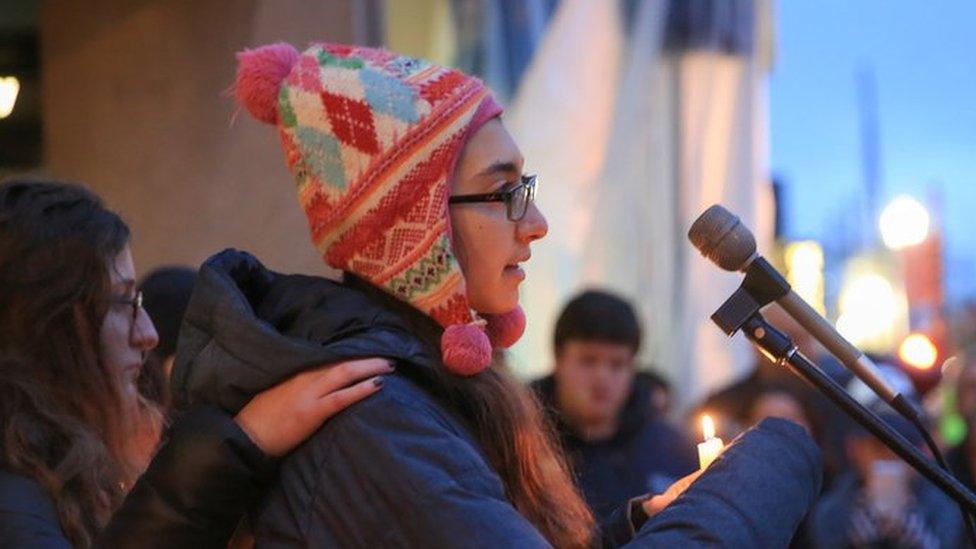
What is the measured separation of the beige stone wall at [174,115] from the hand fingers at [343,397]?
4019 millimetres

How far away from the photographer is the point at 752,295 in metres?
2.57

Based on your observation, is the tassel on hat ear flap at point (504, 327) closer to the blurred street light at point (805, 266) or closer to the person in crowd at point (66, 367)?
the person in crowd at point (66, 367)

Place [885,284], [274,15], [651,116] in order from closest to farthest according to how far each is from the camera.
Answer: [274,15] < [651,116] < [885,284]

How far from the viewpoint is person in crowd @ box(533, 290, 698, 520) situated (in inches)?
215

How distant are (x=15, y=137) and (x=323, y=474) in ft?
16.4

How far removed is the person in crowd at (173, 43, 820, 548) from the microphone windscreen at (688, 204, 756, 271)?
26cm

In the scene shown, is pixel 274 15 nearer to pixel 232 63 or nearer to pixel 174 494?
pixel 232 63

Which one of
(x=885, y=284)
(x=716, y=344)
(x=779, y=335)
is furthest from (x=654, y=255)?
(x=885, y=284)

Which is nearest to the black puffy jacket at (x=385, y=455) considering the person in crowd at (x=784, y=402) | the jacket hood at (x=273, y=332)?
the jacket hood at (x=273, y=332)

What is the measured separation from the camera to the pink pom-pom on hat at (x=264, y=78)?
8.54 feet

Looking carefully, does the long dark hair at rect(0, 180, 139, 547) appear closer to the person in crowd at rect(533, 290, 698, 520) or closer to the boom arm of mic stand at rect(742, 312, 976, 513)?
the boom arm of mic stand at rect(742, 312, 976, 513)

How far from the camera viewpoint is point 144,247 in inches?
256

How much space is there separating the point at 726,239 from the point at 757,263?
6 cm

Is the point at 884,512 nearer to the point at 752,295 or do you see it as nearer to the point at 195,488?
the point at 752,295
